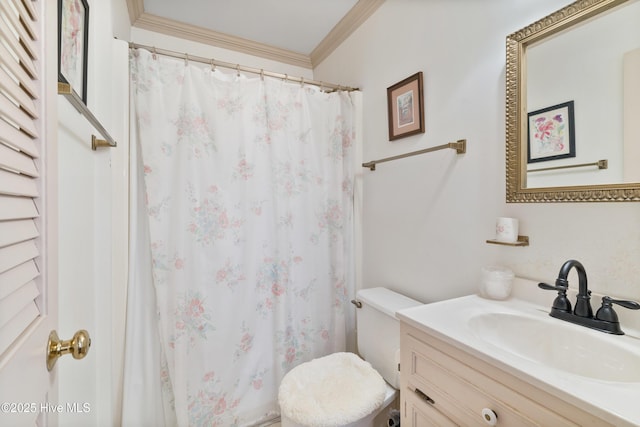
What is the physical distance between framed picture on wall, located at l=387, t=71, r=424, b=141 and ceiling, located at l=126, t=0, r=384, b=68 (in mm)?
565

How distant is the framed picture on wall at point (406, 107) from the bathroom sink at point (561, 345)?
924 mm

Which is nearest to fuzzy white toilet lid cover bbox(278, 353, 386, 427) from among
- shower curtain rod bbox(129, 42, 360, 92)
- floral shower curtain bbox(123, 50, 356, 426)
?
floral shower curtain bbox(123, 50, 356, 426)

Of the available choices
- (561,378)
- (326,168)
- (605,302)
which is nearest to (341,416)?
(561,378)

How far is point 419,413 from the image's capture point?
869mm

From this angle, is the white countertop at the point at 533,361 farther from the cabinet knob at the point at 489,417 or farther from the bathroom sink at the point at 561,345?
the cabinet knob at the point at 489,417

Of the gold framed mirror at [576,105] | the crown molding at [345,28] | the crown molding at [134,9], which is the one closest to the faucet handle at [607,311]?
the gold framed mirror at [576,105]

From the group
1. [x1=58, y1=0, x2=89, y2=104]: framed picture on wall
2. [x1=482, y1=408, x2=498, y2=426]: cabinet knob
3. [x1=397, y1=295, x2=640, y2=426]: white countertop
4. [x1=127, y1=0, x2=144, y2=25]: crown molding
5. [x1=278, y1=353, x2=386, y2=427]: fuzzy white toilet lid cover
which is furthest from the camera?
[x1=127, y1=0, x2=144, y2=25]: crown molding

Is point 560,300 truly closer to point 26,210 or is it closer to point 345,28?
point 26,210

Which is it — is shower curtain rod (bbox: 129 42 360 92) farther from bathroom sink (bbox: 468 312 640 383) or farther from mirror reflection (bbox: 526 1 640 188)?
bathroom sink (bbox: 468 312 640 383)

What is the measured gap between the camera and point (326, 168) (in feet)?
5.87

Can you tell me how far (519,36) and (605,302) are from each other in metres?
0.91

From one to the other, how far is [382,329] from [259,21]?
6.74 ft

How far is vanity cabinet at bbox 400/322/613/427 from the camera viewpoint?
57 centimetres

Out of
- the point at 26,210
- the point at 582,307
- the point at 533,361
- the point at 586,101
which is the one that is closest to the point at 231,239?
the point at 26,210
